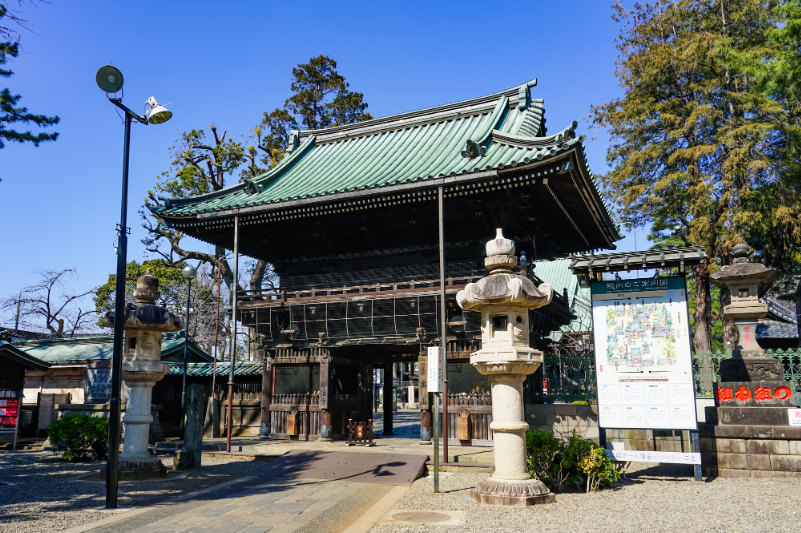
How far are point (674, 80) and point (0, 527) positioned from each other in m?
29.1

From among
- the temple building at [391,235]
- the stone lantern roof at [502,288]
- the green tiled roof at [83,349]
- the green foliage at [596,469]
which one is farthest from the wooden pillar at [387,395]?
the stone lantern roof at [502,288]

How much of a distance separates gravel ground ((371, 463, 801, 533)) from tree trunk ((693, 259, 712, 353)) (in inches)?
575

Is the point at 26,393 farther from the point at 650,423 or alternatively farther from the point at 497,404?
the point at 650,423

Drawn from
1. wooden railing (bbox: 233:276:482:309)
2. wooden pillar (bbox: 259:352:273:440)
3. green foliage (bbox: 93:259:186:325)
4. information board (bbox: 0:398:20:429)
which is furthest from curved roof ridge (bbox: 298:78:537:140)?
green foliage (bbox: 93:259:186:325)

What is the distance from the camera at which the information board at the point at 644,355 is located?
35.9 feet

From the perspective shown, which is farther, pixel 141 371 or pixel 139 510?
pixel 141 371

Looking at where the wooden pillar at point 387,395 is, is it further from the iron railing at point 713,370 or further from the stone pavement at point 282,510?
the iron railing at point 713,370

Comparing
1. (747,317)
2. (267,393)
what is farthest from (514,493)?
(267,393)

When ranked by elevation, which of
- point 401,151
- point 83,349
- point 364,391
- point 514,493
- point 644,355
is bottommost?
point 514,493

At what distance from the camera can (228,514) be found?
8.48m

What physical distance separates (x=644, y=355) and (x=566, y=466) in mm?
2837

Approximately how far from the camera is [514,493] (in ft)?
29.5

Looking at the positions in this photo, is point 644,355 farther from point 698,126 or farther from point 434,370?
point 698,126

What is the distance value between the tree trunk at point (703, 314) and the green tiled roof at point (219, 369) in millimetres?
18249
